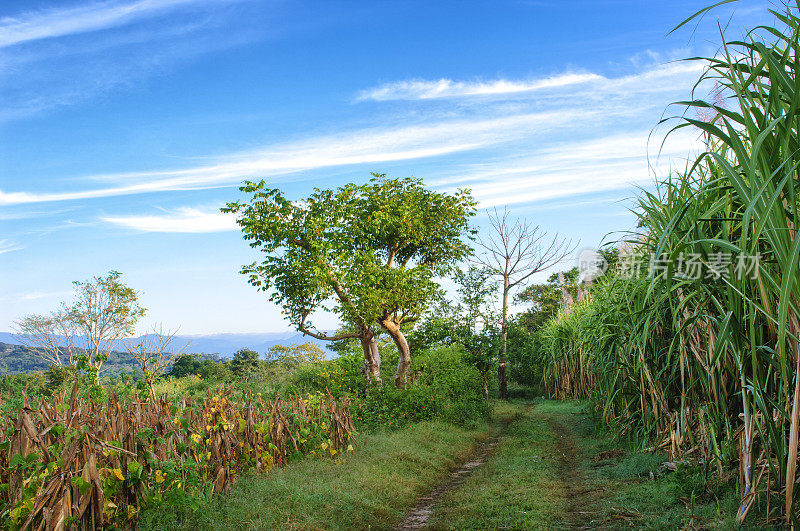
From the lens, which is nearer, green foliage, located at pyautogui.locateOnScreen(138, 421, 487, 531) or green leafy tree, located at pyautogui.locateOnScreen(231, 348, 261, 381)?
green foliage, located at pyautogui.locateOnScreen(138, 421, 487, 531)

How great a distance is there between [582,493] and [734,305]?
9.85ft

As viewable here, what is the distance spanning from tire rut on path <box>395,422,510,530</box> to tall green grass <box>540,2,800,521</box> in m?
2.15

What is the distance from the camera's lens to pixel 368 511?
4.88m

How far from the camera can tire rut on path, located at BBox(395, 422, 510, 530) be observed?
489 cm

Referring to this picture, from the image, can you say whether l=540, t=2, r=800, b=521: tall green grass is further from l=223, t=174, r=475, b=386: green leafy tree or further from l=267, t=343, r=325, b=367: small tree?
l=267, t=343, r=325, b=367: small tree

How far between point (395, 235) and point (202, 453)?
8.42 meters

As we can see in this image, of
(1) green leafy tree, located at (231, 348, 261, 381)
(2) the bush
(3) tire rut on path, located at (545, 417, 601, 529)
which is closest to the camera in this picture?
(3) tire rut on path, located at (545, 417, 601, 529)

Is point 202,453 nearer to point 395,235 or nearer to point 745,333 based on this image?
point 745,333

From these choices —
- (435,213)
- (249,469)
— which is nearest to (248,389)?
(249,469)

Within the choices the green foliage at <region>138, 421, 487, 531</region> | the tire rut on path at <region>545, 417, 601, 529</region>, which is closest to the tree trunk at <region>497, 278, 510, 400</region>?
the tire rut on path at <region>545, 417, 601, 529</region>

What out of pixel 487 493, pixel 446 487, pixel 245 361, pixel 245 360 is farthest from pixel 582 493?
pixel 245 360

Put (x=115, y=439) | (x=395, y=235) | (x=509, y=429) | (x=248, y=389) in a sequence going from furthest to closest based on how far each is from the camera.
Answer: (x=395, y=235)
(x=509, y=429)
(x=248, y=389)
(x=115, y=439)

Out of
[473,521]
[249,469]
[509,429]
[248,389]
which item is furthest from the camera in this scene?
[509,429]

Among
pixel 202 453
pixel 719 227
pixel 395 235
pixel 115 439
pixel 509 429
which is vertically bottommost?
pixel 509 429
